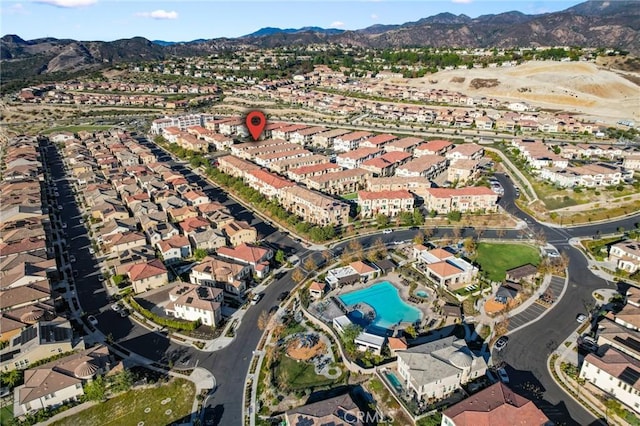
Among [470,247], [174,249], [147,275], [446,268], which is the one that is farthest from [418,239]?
[147,275]

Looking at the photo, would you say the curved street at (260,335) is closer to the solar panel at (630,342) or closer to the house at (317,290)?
the house at (317,290)

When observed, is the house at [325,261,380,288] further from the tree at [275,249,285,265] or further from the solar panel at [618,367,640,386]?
the solar panel at [618,367,640,386]

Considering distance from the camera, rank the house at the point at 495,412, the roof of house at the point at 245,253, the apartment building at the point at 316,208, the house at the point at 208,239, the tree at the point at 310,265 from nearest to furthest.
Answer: the house at the point at 495,412 → the roof of house at the point at 245,253 → the tree at the point at 310,265 → the house at the point at 208,239 → the apartment building at the point at 316,208

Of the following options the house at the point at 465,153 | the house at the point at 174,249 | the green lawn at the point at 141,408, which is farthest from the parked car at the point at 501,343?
the house at the point at 465,153

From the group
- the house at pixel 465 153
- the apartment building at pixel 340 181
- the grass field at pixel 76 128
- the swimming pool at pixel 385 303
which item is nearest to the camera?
the swimming pool at pixel 385 303

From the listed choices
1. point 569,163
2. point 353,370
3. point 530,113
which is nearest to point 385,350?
point 353,370

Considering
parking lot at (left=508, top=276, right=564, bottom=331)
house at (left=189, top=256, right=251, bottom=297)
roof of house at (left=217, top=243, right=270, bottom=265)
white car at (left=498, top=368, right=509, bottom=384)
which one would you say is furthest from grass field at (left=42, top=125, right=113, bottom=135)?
white car at (left=498, top=368, right=509, bottom=384)
